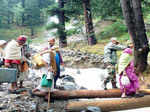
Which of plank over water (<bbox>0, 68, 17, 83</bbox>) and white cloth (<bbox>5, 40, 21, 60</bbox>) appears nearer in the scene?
plank over water (<bbox>0, 68, 17, 83</bbox>)

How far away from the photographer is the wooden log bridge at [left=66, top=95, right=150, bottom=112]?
→ 4.68 metres

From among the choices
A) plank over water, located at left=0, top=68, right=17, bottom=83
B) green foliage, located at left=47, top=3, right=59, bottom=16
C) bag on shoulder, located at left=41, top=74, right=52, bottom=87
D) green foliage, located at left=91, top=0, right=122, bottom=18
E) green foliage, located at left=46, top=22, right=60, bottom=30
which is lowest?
bag on shoulder, located at left=41, top=74, right=52, bottom=87

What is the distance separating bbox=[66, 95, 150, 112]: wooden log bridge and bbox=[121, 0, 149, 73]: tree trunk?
1.30 meters

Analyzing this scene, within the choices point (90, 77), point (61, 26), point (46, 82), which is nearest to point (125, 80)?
point (46, 82)

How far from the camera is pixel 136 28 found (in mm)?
5379

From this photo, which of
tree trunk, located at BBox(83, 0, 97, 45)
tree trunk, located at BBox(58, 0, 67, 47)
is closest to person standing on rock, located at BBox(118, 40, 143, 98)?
tree trunk, located at BBox(83, 0, 97, 45)

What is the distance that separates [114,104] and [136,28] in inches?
87.1

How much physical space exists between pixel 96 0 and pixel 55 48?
38.7 feet

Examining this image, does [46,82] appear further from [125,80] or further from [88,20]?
[88,20]

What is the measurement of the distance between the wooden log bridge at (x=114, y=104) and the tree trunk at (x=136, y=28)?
130 cm

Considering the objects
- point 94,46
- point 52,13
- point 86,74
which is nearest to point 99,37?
point 94,46

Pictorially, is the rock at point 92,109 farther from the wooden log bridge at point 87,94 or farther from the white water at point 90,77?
the white water at point 90,77

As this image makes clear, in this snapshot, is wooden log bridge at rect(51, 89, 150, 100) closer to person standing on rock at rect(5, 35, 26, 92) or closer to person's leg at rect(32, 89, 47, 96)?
person's leg at rect(32, 89, 47, 96)

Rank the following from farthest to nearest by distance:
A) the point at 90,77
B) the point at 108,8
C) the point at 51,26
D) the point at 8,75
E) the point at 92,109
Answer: the point at 51,26 < the point at 108,8 < the point at 90,77 < the point at 8,75 < the point at 92,109
